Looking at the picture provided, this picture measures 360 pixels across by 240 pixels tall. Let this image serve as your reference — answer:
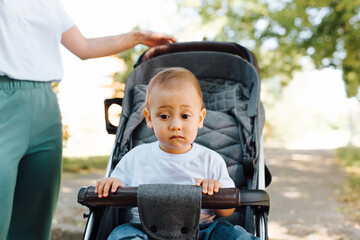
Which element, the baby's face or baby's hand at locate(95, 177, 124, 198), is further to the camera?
the baby's face

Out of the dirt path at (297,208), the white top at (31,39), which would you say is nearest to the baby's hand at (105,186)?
the white top at (31,39)

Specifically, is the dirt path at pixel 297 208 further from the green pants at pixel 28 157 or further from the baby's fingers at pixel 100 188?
the baby's fingers at pixel 100 188

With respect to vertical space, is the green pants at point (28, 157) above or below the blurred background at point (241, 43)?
below

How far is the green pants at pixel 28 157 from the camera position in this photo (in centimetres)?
198

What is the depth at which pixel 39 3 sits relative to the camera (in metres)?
2.20

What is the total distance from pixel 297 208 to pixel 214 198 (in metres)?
4.40

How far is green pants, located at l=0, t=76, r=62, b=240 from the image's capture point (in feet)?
6.50

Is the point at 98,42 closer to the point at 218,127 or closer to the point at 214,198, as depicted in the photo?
the point at 218,127

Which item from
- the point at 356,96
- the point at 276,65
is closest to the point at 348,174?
the point at 356,96

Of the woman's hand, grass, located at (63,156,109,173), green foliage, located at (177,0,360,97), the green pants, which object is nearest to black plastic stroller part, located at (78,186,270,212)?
the green pants

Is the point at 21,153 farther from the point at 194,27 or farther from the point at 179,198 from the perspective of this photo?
the point at 194,27

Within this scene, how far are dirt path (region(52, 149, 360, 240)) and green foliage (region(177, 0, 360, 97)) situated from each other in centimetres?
241

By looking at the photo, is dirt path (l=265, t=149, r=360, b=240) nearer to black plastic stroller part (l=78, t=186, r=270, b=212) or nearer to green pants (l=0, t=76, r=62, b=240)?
green pants (l=0, t=76, r=62, b=240)

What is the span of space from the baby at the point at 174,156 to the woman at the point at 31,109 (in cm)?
49
